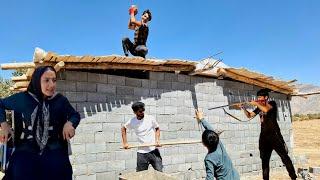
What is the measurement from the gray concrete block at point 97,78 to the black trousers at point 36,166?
4.60 meters

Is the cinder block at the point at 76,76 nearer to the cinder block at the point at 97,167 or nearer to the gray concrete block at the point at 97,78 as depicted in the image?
the gray concrete block at the point at 97,78

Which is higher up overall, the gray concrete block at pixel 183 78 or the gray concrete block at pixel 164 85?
the gray concrete block at pixel 183 78

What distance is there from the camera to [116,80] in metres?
8.79

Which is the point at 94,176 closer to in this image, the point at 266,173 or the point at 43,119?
the point at 266,173

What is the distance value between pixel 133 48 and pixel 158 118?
1748 millimetres

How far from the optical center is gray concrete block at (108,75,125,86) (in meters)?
8.70

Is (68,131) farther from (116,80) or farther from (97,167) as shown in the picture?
(116,80)

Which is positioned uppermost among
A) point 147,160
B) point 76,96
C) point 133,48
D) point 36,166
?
point 133,48

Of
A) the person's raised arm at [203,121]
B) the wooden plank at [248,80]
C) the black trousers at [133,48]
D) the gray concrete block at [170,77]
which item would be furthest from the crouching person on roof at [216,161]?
the wooden plank at [248,80]

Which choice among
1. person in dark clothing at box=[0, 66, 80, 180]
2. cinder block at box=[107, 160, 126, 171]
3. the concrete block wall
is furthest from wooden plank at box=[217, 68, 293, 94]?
person in dark clothing at box=[0, 66, 80, 180]

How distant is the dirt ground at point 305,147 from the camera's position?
11422 mm

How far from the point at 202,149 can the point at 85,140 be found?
3.22 meters

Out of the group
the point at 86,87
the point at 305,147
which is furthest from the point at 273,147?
the point at 305,147

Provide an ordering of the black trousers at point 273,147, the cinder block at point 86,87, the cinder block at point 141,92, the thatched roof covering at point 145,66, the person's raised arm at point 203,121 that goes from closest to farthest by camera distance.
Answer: the person's raised arm at point 203,121 < the thatched roof covering at point 145,66 < the cinder block at point 86,87 < the black trousers at point 273,147 < the cinder block at point 141,92
